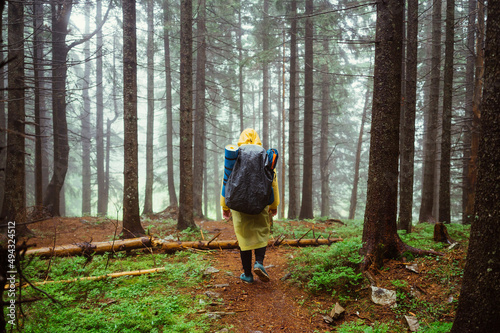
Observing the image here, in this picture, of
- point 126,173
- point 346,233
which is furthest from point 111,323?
point 346,233

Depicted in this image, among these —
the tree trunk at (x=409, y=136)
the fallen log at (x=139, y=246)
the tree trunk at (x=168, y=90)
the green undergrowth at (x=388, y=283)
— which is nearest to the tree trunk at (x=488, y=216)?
the green undergrowth at (x=388, y=283)

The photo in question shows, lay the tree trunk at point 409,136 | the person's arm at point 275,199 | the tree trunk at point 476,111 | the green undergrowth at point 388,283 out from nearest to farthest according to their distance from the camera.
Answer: the green undergrowth at point 388,283
the person's arm at point 275,199
the tree trunk at point 409,136
the tree trunk at point 476,111

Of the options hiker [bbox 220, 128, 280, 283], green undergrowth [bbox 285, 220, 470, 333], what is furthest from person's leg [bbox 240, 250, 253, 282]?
green undergrowth [bbox 285, 220, 470, 333]

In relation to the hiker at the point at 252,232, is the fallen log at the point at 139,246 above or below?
below

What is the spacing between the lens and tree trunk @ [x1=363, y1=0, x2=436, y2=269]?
5.02 meters

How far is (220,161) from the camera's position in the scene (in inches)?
1320

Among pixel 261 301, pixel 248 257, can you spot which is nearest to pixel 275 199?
pixel 248 257

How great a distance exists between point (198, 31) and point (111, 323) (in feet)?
49.1

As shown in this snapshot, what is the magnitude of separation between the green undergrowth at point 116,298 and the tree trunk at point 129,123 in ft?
5.68

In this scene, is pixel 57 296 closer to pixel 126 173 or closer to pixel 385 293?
pixel 126 173

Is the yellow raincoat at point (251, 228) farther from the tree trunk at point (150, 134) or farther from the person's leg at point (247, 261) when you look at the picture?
the tree trunk at point (150, 134)

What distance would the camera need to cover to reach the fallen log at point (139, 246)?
601 centimetres

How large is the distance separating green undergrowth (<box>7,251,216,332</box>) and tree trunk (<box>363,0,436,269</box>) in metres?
3.21

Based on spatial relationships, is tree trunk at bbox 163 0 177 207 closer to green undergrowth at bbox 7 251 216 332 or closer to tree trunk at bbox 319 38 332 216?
tree trunk at bbox 319 38 332 216
